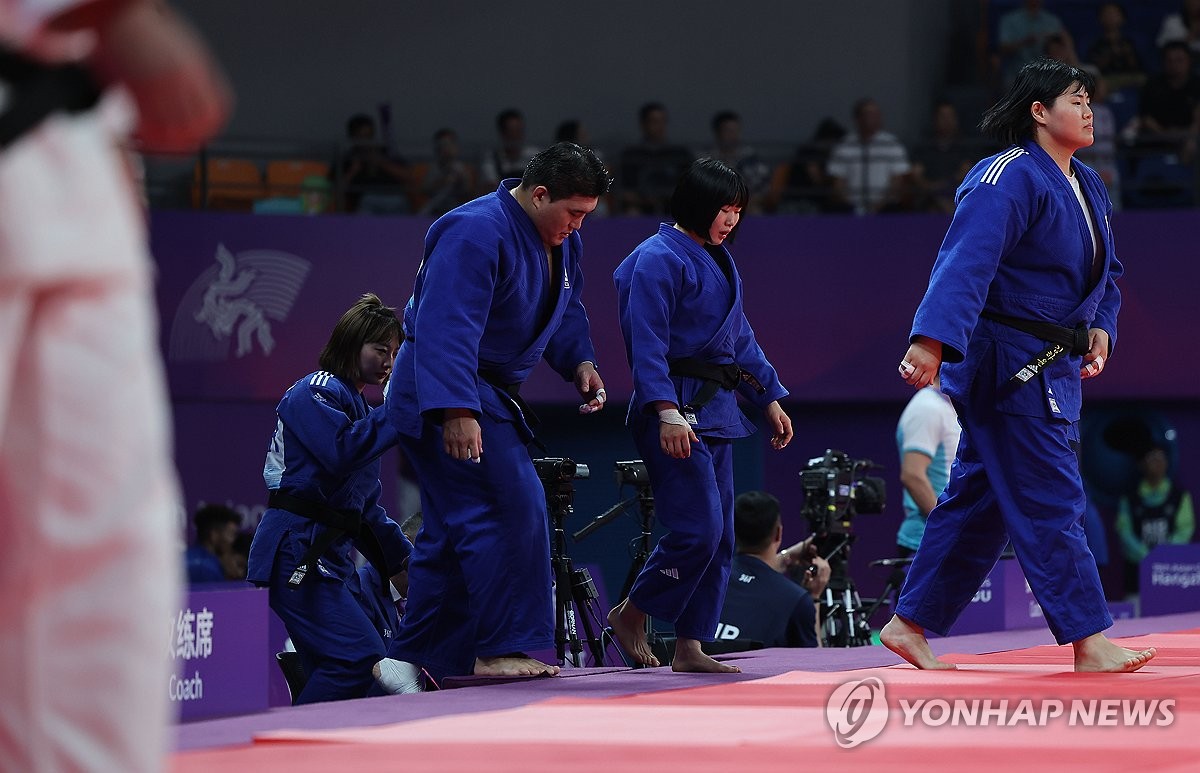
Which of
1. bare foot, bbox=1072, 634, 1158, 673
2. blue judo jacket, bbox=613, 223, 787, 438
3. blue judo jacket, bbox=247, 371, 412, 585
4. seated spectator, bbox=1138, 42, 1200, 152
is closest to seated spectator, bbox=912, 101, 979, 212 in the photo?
seated spectator, bbox=1138, 42, 1200, 152

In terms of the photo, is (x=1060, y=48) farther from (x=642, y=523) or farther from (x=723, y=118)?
(x=642, y=523)

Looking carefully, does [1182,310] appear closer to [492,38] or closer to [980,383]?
[492,38]

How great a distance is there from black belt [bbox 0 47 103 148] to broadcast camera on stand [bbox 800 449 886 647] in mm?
5415

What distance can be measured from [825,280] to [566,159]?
24.6 ft

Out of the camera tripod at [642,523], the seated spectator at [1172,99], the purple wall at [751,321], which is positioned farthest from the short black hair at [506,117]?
the camera tripod at [642,523]

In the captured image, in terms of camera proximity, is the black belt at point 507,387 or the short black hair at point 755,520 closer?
the black belt at point 507,387

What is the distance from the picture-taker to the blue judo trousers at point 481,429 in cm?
429

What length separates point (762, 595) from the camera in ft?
20.7

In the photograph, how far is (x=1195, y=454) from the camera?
12195 mm

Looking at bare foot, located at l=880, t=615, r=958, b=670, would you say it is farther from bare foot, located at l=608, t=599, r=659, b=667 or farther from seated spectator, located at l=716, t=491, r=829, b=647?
seated spectator, located at l=716, t=491, r=829, b=647

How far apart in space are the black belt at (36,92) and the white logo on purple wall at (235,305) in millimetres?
9864

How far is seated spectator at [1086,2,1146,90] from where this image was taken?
13.2 m

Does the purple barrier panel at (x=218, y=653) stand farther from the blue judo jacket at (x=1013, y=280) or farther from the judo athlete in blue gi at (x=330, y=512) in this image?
Result: the blue judo jacket at (x=1013, y=280)

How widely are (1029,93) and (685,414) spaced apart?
137 centimetres
